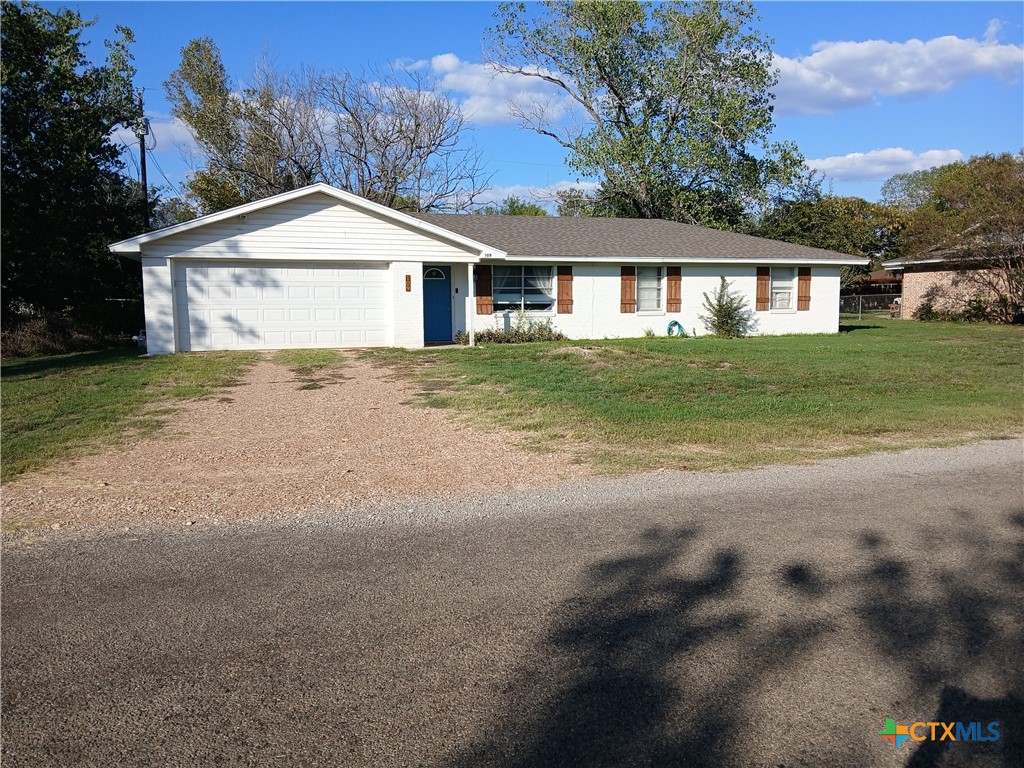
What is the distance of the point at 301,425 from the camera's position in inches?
379

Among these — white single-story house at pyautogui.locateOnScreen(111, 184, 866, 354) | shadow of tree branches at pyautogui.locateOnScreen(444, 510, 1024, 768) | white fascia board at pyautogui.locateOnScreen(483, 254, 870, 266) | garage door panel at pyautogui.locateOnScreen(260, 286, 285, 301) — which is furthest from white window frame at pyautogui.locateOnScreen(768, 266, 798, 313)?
shadow of tree branches at pyautogui.locateOnScreen(444, 510, 1024, 768)

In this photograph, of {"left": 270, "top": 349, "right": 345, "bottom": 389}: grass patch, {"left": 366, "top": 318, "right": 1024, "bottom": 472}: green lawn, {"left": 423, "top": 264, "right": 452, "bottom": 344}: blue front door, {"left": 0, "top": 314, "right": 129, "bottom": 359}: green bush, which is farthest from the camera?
{"left": 423, "top": 264, "right": 452, "bottom": 344}: blue front door

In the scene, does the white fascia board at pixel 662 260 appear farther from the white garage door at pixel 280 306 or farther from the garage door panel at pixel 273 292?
the garage door panel at pixel 273 292

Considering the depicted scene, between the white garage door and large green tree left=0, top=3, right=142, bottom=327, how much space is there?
6.82 meters

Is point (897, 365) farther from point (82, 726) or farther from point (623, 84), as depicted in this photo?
point (623, 84)

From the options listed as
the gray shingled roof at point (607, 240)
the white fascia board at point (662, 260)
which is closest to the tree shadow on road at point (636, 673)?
the white fascia board at point (662, 260)

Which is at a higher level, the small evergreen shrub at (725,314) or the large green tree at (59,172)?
the large green tree at (59,172)

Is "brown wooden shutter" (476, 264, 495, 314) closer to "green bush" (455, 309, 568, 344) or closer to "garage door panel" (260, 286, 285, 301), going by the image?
"green bush" (455, 309, 568, 344)

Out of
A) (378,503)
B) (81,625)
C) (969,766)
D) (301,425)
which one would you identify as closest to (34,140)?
(301,425)

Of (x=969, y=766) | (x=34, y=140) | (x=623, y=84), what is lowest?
(x=969, y=766)

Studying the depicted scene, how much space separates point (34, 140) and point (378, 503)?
21.2m

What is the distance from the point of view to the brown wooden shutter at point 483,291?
2125 cm

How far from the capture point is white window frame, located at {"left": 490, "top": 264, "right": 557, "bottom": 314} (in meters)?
21.6

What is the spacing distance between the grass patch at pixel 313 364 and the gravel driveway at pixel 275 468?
2.67 metres
